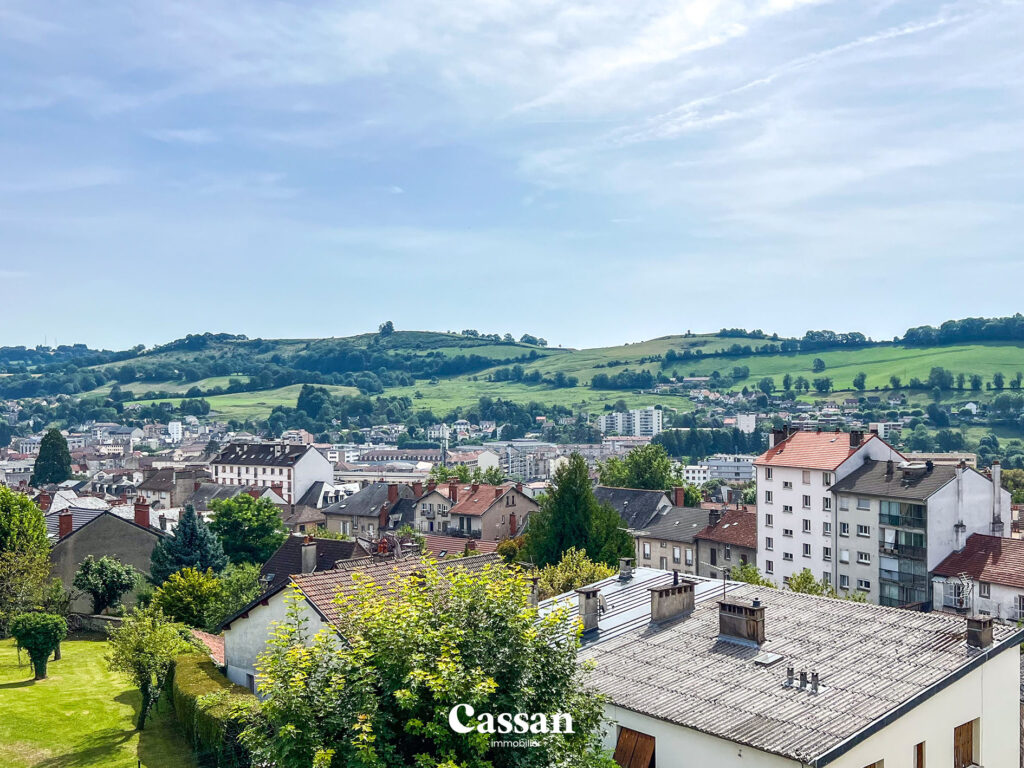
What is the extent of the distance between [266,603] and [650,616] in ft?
41.5

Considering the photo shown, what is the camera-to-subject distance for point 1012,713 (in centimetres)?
2031

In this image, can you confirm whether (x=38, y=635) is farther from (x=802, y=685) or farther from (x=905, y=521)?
(x=905, y=521)

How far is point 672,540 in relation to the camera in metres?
73.2

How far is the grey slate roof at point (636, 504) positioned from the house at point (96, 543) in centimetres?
4081

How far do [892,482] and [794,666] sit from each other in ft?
137

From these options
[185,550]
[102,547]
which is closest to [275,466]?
[102,547]

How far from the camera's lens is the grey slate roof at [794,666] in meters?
16.3

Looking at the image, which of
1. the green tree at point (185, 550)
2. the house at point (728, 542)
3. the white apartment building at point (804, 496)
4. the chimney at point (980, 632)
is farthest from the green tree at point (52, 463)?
the chimney at point (980, 632)

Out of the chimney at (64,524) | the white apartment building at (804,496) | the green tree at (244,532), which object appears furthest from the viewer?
the green tree at (244,532)

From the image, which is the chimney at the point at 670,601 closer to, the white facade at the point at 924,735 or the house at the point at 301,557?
the white facade at the point at 924,735

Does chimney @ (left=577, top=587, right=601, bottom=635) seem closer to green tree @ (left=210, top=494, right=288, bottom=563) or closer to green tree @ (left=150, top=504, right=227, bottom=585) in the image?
green tree @ (left=150, top=504, right=227, bottom=585)

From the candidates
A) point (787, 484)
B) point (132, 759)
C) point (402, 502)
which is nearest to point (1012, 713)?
point (132, 759)

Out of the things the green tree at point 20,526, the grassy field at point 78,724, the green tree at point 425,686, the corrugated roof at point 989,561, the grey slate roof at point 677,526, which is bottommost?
the grey slate roof at point 677,526

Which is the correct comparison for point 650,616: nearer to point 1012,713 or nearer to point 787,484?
point 1012,713
